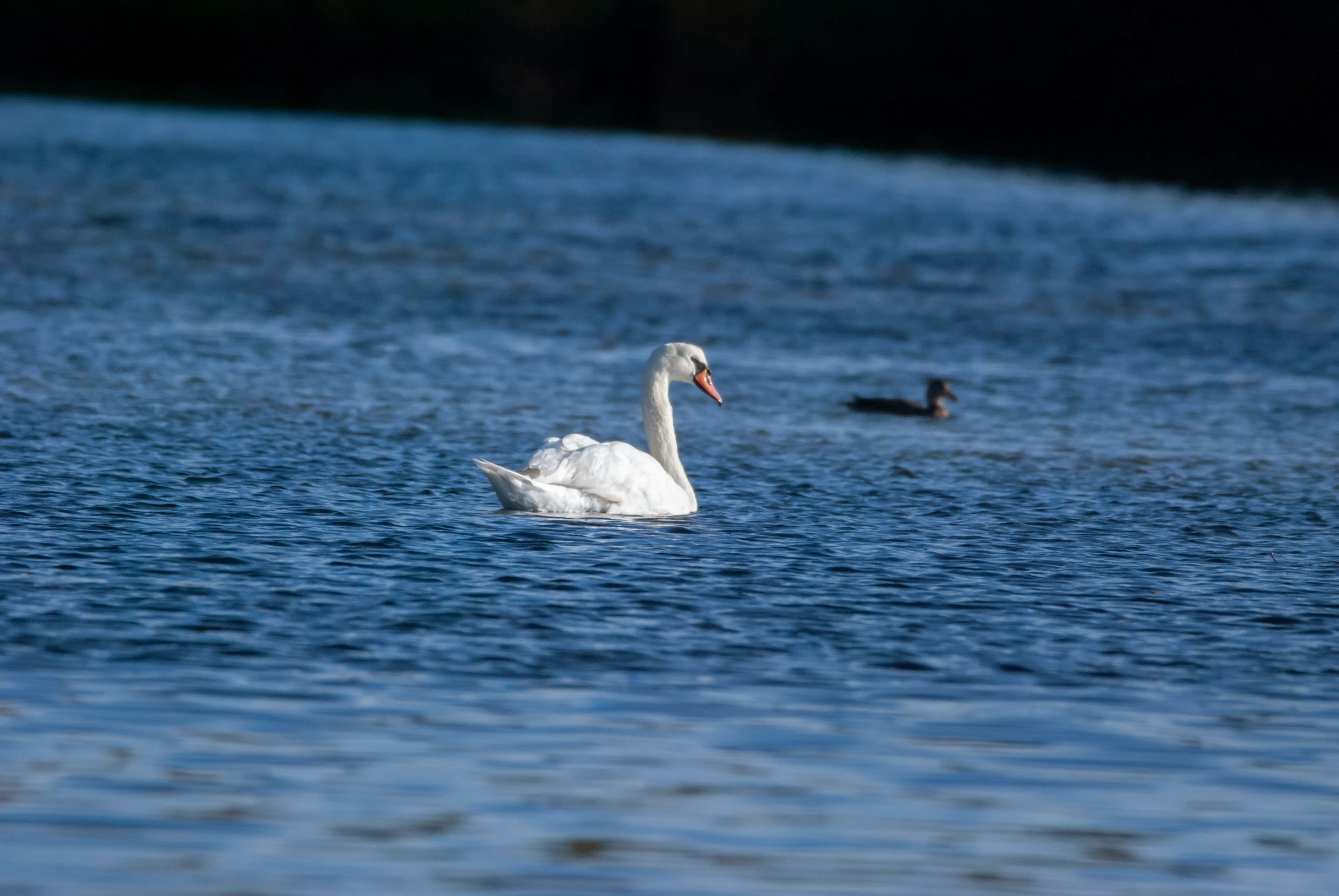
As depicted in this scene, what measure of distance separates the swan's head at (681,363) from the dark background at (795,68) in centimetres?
4837

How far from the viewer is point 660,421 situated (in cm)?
1447

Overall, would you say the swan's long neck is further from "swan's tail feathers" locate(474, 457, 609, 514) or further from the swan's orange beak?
"swan's tail feathers" locate(474, 457, 609, 514)

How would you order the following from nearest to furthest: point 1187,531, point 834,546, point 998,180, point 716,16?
point 834,546, point 1187,531, point 998,180, point 716,16

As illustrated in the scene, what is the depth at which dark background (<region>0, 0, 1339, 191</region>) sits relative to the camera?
80562 mm

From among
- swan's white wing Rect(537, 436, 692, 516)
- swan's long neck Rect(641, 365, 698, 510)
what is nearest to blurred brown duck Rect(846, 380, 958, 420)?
swan's long neck Rect(641, 365, 698, 510)

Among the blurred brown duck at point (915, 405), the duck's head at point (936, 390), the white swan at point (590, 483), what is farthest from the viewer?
the duck's head at point (936, 390)

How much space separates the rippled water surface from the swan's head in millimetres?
878

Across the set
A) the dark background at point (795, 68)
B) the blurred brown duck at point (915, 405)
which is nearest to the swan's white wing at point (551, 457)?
the blurred brown duck at point (915, 405)

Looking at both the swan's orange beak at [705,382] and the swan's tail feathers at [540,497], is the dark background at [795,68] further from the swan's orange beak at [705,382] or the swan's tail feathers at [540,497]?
the swan's tail feathers at [540,497]

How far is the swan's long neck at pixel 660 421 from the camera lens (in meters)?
14.2

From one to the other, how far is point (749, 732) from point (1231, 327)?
2154cm

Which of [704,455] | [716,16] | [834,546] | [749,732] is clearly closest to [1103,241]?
[704,455]

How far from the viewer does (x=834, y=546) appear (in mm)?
12633

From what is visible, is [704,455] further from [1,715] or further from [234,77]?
[234,77]
